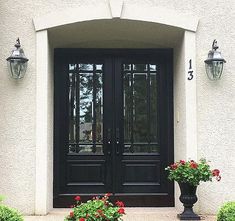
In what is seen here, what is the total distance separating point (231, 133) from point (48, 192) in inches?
117

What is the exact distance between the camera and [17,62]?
263 inches

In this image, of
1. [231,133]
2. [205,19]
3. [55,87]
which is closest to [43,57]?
[55,87]

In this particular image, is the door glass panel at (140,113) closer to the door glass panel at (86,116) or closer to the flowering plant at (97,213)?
the door glass panel at (86,116)

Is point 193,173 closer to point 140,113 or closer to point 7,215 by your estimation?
point 140,113

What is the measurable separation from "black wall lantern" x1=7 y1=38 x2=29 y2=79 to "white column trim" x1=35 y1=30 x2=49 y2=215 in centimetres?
23

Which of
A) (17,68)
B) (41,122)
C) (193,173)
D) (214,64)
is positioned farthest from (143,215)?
(17,68)

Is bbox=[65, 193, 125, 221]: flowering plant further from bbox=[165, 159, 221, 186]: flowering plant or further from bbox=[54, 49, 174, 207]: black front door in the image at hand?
bbox=[54, 49, 174, 207]: black front door

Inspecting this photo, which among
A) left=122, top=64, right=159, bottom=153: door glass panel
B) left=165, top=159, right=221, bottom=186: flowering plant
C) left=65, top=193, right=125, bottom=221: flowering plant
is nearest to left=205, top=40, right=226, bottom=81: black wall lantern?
left=122, top=64, right=159, bottom=153: door glass panel

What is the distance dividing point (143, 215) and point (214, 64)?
2530 millimetres

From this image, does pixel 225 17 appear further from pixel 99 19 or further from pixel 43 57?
pixel 43 57

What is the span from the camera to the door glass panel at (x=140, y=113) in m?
7.63

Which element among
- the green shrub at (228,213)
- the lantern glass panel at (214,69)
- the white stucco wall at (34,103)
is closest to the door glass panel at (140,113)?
the white stucco wall at (34,103)

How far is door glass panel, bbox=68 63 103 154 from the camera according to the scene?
7625 mm

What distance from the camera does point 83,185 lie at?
759 cm
